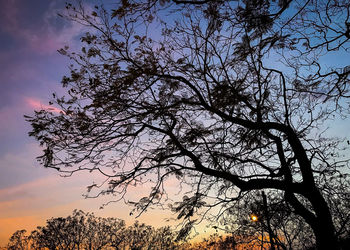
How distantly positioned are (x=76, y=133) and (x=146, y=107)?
182cm

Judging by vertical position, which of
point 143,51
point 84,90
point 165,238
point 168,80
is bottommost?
point 165,238

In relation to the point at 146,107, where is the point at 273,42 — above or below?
above

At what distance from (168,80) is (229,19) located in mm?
2401

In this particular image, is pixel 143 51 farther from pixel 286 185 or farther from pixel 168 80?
pixel 286 185

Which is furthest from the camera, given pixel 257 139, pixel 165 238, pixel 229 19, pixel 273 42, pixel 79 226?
pixel 165 238

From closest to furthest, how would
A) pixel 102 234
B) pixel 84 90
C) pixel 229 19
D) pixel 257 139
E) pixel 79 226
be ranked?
pixel 229 19 → pixel 84 90 → pixel 257 139 → pixel 79 226 → pixel 102 234

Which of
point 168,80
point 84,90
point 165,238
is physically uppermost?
point 168,80

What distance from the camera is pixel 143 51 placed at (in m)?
5.62

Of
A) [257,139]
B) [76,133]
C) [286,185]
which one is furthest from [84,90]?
[286,185]

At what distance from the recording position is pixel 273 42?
421 centimetres

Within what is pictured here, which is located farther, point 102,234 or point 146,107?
point 102,234

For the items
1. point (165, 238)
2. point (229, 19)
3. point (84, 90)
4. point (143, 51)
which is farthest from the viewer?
point (165, 238)

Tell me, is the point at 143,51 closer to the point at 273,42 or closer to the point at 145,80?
the point at 145,80

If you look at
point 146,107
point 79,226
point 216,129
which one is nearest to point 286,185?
point 216,129
